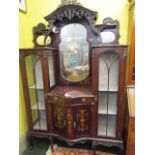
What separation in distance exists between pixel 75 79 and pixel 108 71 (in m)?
0.49

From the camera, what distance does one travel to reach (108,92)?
5.85 feet

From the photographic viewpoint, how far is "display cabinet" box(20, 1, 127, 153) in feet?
5.72

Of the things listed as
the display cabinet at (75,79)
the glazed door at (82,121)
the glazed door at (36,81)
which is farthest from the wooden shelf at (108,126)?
the glazed door at (36,81)

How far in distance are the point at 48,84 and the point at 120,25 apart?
1101 mm

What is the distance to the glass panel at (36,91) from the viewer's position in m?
1.90

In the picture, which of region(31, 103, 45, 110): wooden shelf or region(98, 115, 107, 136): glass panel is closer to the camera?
region(98, 115, 107, 136): glass panel

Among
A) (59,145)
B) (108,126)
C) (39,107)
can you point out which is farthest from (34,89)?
(108,126)

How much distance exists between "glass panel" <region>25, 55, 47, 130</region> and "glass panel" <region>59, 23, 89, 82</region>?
13.1 inches

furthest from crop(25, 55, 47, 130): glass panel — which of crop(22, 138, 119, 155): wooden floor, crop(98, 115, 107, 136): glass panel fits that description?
crop(98, 115, 107, 136): glass panel

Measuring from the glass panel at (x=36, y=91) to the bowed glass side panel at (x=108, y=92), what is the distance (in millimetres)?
699

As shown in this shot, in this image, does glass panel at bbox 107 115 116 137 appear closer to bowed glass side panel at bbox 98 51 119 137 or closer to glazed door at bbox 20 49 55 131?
bowed glass side panel at bbox 98 51 119 137

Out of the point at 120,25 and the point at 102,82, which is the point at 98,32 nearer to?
the point at 120,25

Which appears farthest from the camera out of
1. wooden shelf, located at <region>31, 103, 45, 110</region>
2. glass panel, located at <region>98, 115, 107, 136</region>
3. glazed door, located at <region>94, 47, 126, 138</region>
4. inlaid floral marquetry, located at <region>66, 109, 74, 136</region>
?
wooden shelf, located at <region>31, 103, 45, 110</region>
